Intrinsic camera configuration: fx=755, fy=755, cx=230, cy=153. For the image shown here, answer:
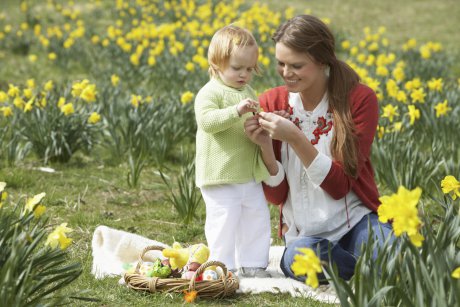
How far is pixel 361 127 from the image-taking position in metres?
3.37

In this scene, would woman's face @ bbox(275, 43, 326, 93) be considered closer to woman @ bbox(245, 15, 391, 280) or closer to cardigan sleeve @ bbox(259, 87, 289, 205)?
woman @ bbox(245, 15, 391, 280)

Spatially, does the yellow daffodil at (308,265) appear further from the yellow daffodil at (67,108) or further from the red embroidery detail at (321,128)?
the yellow daffodil at (67,108)

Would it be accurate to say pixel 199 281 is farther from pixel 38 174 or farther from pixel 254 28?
pixel 254 28

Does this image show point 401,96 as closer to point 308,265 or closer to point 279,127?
point 279,127

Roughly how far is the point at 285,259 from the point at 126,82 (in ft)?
16.5

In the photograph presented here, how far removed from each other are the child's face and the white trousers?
0.47 metres

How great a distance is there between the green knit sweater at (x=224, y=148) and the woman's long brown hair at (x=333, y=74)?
34 cm

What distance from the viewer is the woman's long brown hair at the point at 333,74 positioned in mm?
3256

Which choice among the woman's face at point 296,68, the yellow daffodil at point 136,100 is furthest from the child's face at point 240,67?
the yellow daffodil at point 136,100

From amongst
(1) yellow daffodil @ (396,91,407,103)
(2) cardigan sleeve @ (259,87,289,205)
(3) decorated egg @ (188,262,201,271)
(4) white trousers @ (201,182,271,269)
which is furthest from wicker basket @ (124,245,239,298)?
(1) yellow daffodil @ (396,91,407,103)

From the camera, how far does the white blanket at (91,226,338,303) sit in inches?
129

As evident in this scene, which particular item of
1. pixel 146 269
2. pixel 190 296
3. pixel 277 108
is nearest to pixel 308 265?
pixel 190 296

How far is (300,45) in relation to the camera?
10.6 feet

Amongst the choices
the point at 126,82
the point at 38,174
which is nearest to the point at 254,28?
the point at 126,82
